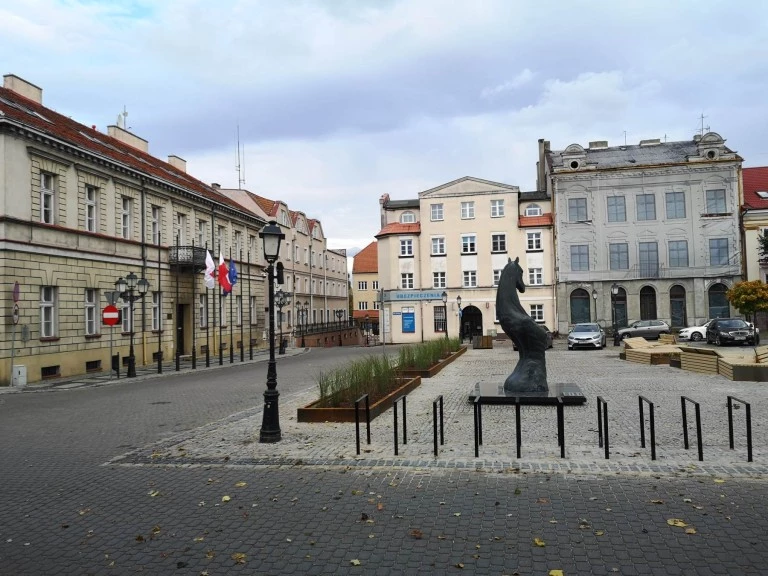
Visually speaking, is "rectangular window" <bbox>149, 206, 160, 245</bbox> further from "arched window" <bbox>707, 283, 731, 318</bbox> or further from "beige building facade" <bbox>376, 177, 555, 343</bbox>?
"arched window" <bbox>707, 283, 731, 318</bbox>

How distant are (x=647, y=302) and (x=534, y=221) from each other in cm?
1075

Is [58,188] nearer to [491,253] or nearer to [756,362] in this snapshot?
[756,362]

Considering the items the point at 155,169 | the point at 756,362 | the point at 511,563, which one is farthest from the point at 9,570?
the point at 155,169

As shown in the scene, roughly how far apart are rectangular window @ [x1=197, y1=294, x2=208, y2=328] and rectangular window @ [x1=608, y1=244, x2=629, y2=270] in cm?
3043

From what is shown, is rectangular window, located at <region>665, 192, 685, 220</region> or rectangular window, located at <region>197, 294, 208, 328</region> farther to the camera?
rectangular window, located at <region>665, 192, 685, 220</region>

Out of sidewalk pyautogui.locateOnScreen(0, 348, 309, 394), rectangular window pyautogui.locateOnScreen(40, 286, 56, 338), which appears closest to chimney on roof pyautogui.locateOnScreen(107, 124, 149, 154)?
sidewalk pyautogui.locateOnScreen(0, 348, 309, 394)

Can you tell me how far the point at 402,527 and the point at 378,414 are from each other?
6.22m

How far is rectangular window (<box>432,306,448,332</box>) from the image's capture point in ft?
163

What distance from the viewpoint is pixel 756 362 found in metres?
16.2

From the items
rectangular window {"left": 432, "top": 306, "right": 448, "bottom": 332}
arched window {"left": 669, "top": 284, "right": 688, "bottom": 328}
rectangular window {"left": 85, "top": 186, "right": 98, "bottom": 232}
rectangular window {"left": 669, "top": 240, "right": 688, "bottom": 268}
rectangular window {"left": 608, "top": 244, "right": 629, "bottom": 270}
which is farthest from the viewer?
rectangular window {"left": 432, "top": 306, "right": 448, "bottom": 332}

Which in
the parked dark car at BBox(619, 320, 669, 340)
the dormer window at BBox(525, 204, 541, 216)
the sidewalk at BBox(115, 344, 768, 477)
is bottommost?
the sidewalk at BBox(115, 344, 768, 477)

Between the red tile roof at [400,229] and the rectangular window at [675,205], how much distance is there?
776 inches

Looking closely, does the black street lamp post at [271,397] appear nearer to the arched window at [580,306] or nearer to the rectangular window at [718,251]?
the arched window at [580,306]

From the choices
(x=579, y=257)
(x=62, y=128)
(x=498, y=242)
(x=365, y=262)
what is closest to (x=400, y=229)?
(x=498, y=242)
